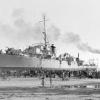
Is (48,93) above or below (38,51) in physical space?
below

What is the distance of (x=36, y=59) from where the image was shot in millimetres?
86375

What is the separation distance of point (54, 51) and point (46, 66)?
708 centimetres

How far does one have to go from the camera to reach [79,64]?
117625mm

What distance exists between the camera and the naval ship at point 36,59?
76750mm

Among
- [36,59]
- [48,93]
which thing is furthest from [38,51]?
[48,93]

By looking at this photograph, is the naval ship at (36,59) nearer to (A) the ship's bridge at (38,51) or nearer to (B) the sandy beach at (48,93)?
(A) the ship's bridge at (38,51)

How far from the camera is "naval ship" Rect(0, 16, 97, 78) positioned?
252 feet

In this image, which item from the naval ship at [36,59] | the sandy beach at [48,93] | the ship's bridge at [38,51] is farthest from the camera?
the ship's bridge at [38,51]

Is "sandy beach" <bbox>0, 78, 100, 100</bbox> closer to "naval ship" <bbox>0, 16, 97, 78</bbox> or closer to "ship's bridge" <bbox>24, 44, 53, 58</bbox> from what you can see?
"naval ship" <bbox>0, 16, 97, 78</bbox>

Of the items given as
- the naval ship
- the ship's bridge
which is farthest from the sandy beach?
the ship's bridge

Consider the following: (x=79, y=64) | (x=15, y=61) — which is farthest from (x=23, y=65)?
(x=79, y=64)

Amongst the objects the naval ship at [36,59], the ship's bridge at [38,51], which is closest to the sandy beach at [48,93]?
the naval ship at [36,59]

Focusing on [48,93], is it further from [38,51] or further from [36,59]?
[38,51]

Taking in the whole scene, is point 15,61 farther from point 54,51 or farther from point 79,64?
point 79,64
